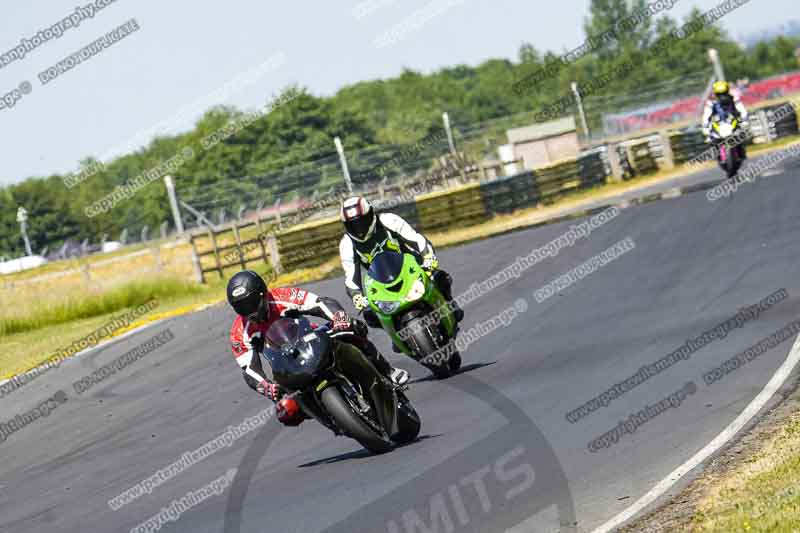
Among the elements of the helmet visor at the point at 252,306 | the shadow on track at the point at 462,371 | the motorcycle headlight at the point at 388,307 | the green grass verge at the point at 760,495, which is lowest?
the shadow on track at the point at 462,371

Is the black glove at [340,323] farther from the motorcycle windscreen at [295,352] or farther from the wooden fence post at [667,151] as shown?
the wooden fence post at [667,151]

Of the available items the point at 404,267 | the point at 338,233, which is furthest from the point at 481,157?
the point at 404,267

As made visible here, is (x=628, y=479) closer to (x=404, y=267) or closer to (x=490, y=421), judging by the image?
(x=490, y=421)

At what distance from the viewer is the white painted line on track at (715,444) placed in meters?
6.59

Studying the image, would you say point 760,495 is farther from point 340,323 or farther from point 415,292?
point 415,292

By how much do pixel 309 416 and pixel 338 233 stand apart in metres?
21.7

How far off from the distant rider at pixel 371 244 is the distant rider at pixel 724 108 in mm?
14417

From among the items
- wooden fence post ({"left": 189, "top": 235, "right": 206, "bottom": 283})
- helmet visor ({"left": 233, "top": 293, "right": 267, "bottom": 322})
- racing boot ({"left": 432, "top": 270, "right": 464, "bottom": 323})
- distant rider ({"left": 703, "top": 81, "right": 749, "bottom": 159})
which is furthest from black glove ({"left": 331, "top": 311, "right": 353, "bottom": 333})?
wooden fence post ({"left": 189, "top": 235, "right": 206, "bottom": 283})

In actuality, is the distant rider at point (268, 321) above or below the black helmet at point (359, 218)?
below

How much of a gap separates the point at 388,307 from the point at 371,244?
31.6 inches

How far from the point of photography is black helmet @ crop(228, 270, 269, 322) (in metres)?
9.29

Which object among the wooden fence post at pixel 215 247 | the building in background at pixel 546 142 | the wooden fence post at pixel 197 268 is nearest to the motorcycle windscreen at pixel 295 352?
the wooden fence post at pixel 197 268

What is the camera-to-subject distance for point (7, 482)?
13.0 m

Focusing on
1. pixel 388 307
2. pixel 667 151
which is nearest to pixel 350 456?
pixel 388 307
